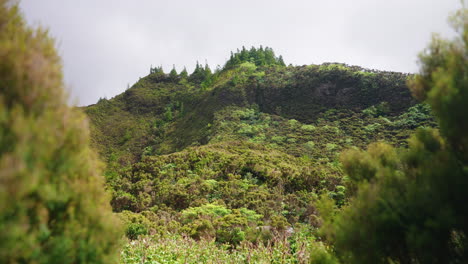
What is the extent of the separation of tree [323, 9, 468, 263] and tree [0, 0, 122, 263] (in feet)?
8.42

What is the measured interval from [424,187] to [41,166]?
3.18 meters

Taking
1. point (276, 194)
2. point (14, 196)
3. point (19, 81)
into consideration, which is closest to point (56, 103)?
point (19, 81)

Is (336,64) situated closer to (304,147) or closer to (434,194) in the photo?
(304,147)

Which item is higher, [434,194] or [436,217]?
[434,194]

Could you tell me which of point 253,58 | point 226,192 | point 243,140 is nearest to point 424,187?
point 226,192

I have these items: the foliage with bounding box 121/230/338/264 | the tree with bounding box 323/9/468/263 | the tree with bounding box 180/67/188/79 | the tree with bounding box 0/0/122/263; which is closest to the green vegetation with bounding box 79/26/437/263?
the foliage with bounding box 121/230/338/264

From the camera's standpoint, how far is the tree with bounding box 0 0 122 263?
165 cm

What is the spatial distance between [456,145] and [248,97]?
113 ft

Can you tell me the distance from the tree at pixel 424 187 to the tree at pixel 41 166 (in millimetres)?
2567

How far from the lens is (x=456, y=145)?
2.63m

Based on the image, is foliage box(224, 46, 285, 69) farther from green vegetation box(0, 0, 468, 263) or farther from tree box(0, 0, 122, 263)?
tree box(0, 0, 122, 263)

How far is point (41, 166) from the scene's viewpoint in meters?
1.81

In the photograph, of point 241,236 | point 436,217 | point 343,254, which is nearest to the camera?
point 436,217

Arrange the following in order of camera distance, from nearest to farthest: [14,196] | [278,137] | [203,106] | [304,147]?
1. [14,196]
2. [304,147]
3. [278,137]
4. [203,106]
